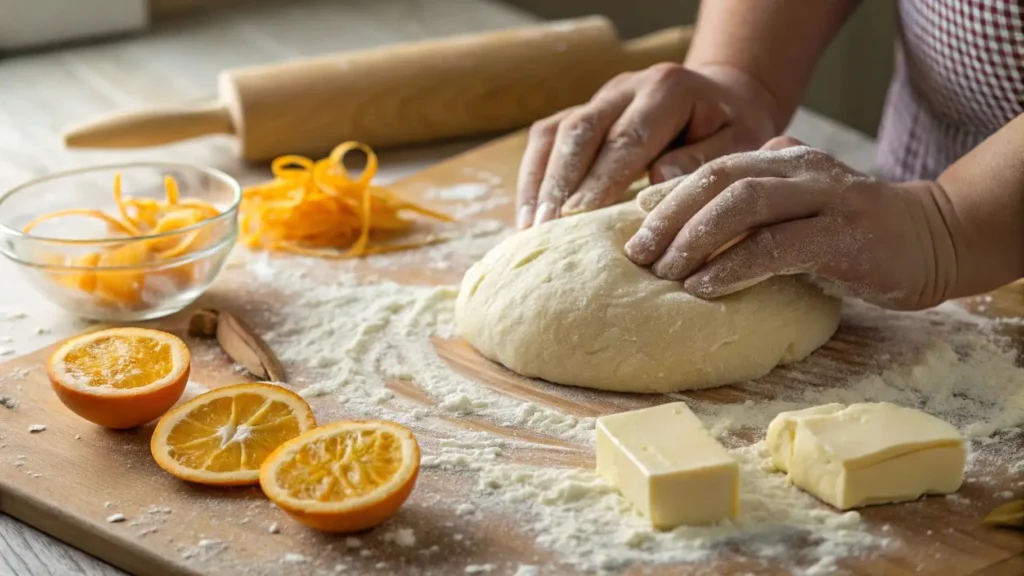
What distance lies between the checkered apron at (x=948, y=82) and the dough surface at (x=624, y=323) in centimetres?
56

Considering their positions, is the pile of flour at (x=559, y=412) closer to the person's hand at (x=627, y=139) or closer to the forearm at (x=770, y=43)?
the person's hand at (x=627, y=139)

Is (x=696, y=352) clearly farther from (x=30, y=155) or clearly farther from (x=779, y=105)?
(x=30, y=155)

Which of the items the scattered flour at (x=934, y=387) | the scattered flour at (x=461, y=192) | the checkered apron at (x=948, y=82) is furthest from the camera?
the scattered flour at (x=461, y=192)

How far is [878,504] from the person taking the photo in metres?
1.53

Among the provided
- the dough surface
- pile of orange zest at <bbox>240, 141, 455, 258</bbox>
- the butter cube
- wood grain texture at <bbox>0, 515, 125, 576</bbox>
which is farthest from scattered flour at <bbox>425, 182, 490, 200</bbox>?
wood grain texture at <bbox>0, 515, 125, 576</bbox>

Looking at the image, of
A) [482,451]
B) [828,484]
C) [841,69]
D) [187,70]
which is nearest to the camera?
[828,484]

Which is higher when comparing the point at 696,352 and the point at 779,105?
the point at 779,105

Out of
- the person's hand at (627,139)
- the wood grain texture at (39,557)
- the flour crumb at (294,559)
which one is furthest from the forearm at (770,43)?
the wood grain texture at (39,557)

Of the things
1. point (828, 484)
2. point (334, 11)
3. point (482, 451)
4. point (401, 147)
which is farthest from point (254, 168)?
point (828, 484)

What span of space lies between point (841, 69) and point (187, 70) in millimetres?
2162

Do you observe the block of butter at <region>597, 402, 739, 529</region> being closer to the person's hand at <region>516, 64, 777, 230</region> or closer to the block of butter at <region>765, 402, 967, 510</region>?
the block of butter at <region>765, 402, 967, 510</region>

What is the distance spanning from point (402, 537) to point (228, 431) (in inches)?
12.1

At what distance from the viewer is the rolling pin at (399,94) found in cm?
261

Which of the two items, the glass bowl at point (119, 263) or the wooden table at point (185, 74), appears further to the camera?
the wooden table at point (185, 74)
